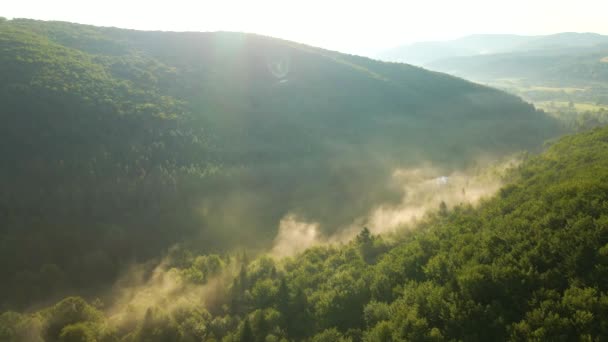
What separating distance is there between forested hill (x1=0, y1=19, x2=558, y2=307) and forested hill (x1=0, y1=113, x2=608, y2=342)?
27.1 metres

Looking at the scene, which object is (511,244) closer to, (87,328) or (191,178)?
(87,328)

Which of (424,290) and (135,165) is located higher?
(424,290)

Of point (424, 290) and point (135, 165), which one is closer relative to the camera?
point (424, 290)

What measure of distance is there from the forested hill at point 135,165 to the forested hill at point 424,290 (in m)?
27.1

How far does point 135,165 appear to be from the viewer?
121m

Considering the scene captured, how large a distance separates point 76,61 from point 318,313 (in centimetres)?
16727

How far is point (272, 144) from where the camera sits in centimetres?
17350

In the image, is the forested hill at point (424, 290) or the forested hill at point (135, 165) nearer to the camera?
the forested hill at point (424, 290)

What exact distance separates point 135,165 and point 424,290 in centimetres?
10827

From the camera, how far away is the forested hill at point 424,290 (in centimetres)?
3534

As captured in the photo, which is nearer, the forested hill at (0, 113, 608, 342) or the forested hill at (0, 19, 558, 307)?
the forested hill at (0, 113, 608, 342)

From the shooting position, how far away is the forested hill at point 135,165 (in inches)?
3770

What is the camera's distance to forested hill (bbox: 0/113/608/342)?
3534cm

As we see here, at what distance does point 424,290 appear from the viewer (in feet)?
146
